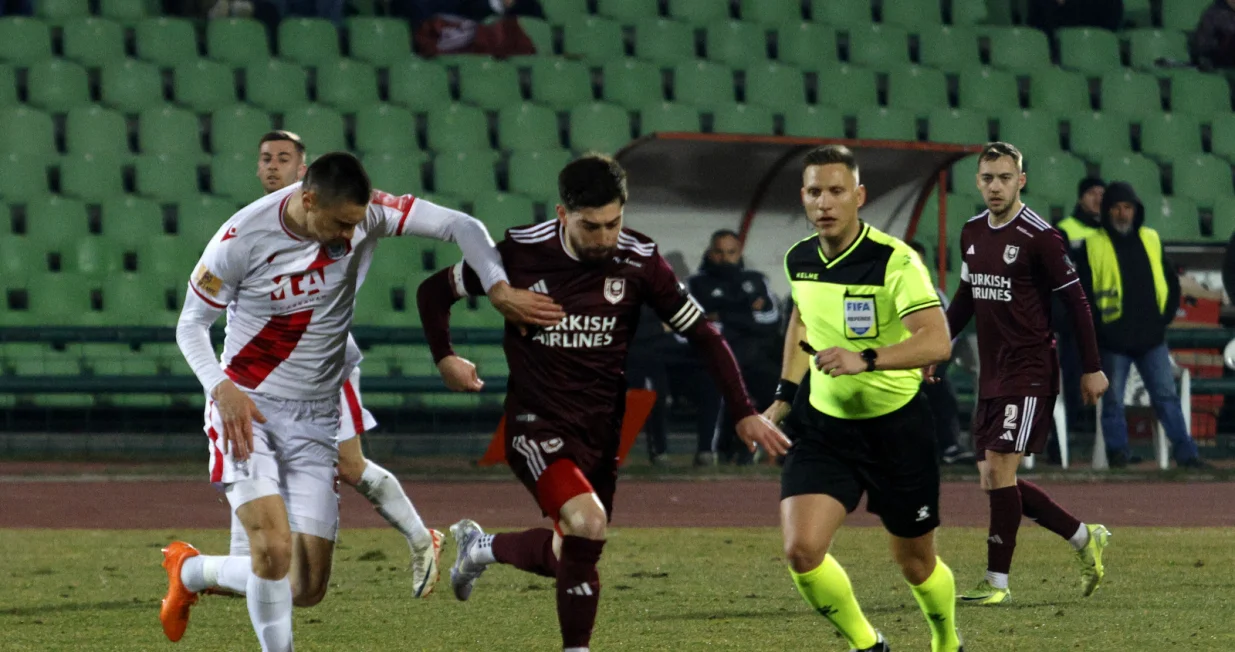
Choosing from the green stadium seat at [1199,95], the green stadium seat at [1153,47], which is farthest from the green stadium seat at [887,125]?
the green stadium seat at [1153,47]

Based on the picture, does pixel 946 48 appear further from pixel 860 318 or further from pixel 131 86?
pixel 860 318

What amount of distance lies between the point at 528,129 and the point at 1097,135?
19.4ft

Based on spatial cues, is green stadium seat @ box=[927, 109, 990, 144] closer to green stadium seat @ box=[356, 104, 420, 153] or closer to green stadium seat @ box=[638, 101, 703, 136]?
green stadium seat @ box=[638, 101, 703, 136]

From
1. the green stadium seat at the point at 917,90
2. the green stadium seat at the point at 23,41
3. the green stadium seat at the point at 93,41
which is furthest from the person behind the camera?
the green stadium seat at the point at 917,90

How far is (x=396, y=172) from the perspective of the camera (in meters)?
16.8

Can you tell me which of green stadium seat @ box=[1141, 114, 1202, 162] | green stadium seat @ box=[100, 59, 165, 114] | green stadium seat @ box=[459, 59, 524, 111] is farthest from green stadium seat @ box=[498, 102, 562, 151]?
green stadium seat @ box=[1141, 114, 1202, 162]

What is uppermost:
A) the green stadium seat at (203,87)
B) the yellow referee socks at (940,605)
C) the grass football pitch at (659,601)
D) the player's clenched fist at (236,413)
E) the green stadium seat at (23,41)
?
the green stadium seat at (23,41)

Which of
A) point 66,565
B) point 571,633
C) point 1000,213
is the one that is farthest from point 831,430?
point 66,565

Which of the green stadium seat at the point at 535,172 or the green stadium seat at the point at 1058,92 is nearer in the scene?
the green stadium seat at the point at 535,172

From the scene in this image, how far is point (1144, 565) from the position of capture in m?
9.63

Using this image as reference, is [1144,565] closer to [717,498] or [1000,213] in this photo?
[1000,213]

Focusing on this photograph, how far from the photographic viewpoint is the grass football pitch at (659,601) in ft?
23.0

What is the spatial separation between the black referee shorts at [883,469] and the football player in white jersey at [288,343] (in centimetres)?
108

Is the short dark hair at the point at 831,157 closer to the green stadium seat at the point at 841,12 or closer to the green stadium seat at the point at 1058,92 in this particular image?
the green stadium seat at the point at 1058,92
